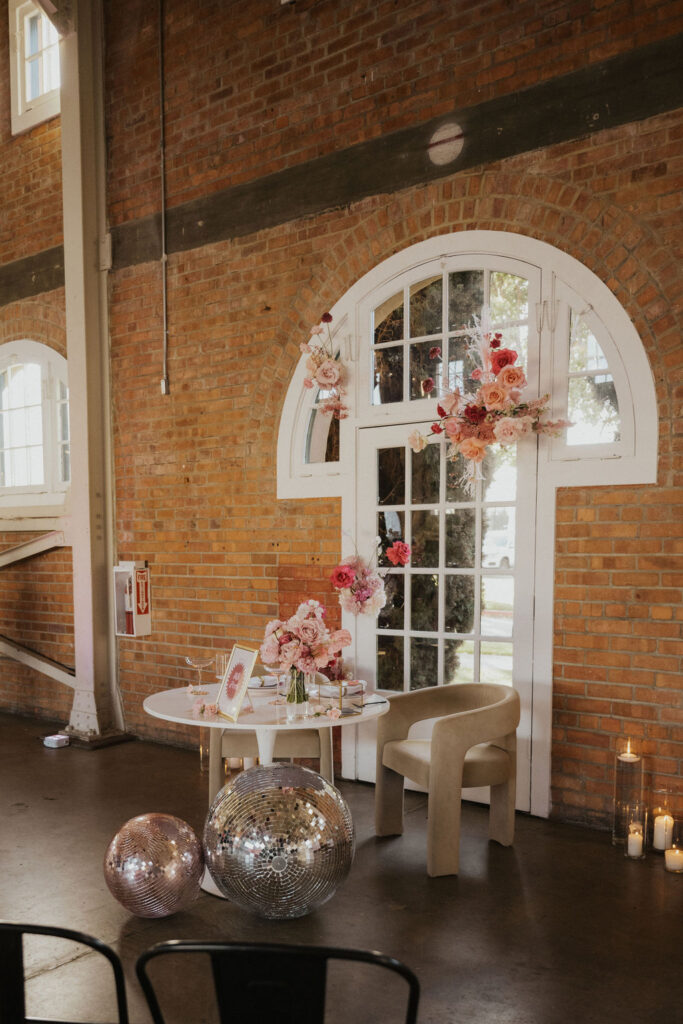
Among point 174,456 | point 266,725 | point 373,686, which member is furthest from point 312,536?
point 266,725

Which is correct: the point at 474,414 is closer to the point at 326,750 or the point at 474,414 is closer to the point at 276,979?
the point at 326,750

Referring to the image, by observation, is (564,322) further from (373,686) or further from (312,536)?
(373,686)

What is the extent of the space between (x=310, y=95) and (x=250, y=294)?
1271 mm

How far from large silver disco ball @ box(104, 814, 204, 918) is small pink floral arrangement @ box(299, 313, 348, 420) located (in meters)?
2.68

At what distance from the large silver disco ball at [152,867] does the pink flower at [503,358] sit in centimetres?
265

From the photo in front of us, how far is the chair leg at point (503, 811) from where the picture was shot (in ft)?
12.8

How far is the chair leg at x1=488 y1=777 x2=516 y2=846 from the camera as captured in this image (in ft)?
12.8

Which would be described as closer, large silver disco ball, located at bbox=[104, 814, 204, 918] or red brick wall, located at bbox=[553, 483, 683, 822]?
large silver disco ball, located at bbox=[104, 814, 204, 918]

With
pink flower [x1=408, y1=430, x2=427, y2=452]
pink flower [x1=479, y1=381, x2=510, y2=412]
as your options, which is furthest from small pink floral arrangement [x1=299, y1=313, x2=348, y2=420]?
pink flower [x1=479, y1=381, x2=510, y2=412]

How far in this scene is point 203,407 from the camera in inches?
228

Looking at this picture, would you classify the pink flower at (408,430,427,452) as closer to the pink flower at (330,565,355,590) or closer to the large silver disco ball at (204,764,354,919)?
the pink flower at (330,565,355,590)

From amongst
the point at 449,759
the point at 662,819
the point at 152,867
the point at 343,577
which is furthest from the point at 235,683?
the point at 662,819

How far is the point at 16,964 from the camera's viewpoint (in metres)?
1.49

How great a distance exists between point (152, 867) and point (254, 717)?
0.73 metres
